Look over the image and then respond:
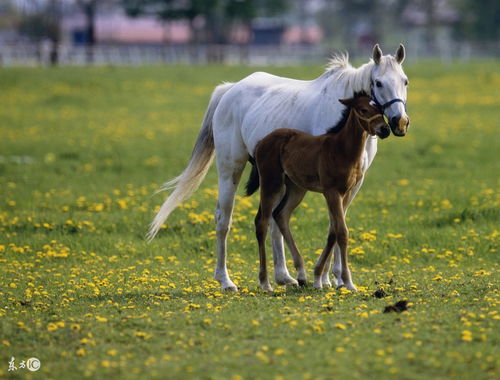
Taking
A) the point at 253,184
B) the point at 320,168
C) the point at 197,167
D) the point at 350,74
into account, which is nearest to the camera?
the point at 320,168

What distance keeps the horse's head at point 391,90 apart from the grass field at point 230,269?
160 cm

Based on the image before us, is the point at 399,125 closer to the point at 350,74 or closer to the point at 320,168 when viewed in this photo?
the point at 320,168

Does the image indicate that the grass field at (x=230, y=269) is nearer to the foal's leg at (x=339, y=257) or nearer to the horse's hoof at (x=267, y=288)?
the horse's hoof at (x=267, y=288)

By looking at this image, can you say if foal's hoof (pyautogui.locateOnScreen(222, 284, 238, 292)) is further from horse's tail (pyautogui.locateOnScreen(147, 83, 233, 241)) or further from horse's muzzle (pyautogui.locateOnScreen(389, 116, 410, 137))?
horse's muzzle (pyautogui.locateOnScreen(389, 116, 410, 137))

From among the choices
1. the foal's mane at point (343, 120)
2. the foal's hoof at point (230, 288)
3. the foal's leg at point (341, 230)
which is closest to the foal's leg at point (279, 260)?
the foal's hoof at point (230, 288)

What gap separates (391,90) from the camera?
7742 mm

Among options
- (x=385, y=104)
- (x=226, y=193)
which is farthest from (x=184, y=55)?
(x=385, y=104)

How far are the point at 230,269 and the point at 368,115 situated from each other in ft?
10.7

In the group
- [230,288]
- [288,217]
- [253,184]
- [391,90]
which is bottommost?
[230,288]

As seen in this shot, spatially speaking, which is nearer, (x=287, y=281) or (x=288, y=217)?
(x=288, y=217)

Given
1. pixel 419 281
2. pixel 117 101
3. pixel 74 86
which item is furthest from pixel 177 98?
pixel 419 281

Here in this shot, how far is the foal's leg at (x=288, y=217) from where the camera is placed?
28.1 ft

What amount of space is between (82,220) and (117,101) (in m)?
20.1

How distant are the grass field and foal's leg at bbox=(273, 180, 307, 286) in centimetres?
29
